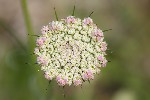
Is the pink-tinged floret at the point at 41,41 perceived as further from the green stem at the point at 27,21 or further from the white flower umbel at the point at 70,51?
the green stem at the point at 27,21

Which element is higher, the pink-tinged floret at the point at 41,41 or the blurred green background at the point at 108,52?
the blurred green background at the point at 108,52

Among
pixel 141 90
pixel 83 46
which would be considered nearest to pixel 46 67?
pixel 83 46

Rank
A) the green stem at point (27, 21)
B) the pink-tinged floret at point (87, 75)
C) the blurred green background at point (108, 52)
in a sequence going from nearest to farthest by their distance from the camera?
the pink-tinged floret at point (87, 75) → the green stem at point (27, 21) → the blurred green background at point (108, 52)

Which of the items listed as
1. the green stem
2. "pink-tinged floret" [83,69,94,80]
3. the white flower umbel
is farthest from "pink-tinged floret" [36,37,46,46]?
"pink-tinged floret" [83,69,94,80]

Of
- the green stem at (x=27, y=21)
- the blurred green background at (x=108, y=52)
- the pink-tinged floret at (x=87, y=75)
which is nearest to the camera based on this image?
the pink-tinged floret at (x=87, y=75)

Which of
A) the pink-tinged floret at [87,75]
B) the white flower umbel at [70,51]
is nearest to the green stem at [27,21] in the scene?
the white flower umbel at [70,51]

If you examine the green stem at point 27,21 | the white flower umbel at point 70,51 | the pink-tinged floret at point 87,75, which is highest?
the green stem at point 27,21

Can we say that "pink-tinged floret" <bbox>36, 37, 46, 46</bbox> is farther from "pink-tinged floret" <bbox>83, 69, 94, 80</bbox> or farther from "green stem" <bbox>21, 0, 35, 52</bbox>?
"pink-tinged floret" <bbox>83, 69, 94, 80</bbox>

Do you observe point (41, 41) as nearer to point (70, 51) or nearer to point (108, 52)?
point (70, 51)
